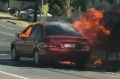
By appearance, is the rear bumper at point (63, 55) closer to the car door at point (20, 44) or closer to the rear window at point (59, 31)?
the rear window at point (59, 31)

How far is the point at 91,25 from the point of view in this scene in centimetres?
1839

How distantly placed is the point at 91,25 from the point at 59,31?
3.72ft

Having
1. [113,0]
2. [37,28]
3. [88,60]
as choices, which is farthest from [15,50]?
[113,0]

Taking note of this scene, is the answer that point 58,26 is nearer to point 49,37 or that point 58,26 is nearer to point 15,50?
point 49,37

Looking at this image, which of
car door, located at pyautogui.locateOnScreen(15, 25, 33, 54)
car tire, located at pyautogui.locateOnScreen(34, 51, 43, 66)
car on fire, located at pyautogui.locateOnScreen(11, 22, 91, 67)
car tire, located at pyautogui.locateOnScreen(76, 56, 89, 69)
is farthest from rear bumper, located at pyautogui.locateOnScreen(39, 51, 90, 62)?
car door, located at pyautogui.locateOnScreen(15, 25, 33, 54)

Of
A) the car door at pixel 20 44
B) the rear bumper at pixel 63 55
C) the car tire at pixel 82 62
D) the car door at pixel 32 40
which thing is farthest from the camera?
the car door at pixel 20 44

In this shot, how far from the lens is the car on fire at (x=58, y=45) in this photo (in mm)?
17688

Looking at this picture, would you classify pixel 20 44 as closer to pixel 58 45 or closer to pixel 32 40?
pixel 32 40

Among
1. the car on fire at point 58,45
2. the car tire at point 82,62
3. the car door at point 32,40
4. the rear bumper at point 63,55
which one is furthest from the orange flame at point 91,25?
the car door at point 32,40

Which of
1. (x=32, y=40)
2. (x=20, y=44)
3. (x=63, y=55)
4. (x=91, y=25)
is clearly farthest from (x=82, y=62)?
(x=20, y=44)

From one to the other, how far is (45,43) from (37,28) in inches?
54.4

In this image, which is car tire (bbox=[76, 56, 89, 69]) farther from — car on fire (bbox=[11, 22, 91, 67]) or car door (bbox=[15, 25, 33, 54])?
car door (bbox=[15, 25, 33, 54])

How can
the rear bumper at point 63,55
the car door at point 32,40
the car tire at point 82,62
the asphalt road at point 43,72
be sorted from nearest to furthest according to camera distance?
the asphalt road at point 43,72 < the rear bumper at point 63,55 < the car tire at point 82,62 < the car door at point 32,40

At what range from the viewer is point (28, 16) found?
218ft
